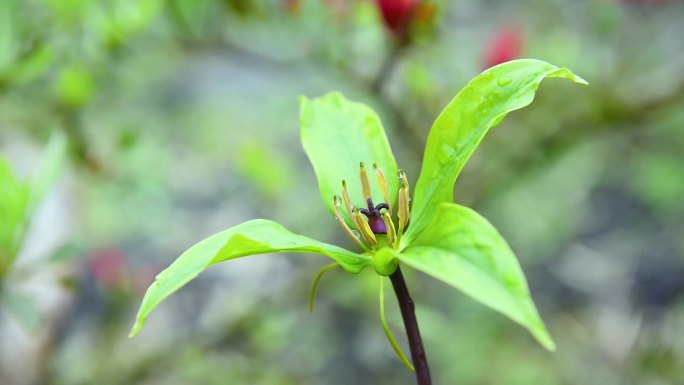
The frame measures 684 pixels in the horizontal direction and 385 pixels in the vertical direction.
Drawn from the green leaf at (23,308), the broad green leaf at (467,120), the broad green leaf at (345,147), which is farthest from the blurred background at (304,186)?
the broad green leaf at (467,120)

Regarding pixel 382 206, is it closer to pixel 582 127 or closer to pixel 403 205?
pixel 403 205

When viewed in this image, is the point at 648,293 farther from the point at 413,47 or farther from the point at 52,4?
the point at 52,4

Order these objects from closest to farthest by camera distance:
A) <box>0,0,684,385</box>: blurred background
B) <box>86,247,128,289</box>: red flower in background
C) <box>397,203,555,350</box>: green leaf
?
1. <box>397,203,555,350</box>: green leaf
2. <box>0,0,684,385</box>: blurred background
3. <box>86,247,128,289</box>: red flower in background

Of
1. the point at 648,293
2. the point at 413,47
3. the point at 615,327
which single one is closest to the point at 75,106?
the point at 413,47

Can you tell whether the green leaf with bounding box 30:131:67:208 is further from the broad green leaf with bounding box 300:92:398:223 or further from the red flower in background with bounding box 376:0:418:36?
the red flower in background with bounding box 376:0:418:36

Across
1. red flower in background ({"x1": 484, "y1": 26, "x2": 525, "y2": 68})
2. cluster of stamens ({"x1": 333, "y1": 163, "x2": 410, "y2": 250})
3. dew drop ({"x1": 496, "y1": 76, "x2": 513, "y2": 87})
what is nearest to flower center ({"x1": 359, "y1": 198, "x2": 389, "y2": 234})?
cluster of stamens ({"x1": 333, "y1": 163, "x2": 410, "y2": 250})

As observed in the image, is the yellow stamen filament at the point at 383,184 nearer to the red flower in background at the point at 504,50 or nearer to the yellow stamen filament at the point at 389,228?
the yellow stamen filament at the point at 389,228
